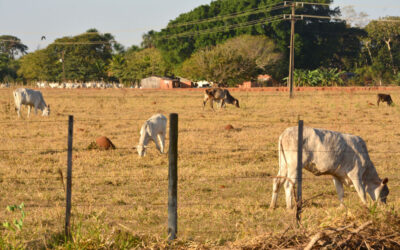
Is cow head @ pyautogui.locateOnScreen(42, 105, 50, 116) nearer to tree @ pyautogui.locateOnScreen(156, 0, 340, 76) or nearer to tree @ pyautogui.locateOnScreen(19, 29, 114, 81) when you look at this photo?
tree @ pyautogui.locateOnScreen(156, 0, 340, 76)

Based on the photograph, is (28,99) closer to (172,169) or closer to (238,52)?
(172,169)

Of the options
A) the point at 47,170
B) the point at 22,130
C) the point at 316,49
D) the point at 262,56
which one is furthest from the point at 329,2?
the point at 47,170

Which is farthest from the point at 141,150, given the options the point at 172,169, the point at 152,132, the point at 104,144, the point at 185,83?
the point at 185,83

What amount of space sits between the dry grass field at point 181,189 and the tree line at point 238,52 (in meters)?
37.2

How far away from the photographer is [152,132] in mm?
14516

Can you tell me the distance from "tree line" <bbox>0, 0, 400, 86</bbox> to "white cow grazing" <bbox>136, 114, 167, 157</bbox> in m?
39.7

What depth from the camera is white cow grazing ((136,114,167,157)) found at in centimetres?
1413

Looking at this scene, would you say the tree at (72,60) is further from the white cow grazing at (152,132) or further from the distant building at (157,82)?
the white cow grazing at (152,132)

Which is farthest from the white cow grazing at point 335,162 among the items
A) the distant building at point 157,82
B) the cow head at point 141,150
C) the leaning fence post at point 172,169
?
the distant building at point 157,82

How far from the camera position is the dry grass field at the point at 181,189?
19.4ft

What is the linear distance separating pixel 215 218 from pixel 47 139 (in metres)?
9.78

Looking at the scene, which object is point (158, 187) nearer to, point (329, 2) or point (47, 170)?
point (47, 170)

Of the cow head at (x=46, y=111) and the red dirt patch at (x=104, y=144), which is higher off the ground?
the cow head at (x=46, y=111)

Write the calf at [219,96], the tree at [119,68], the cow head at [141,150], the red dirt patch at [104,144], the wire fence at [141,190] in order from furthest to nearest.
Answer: the tree at [119,68], the calf at [219,96], the red dirt patch at [104,144], the cow head at [141,150], the wire fence at [141,190]
